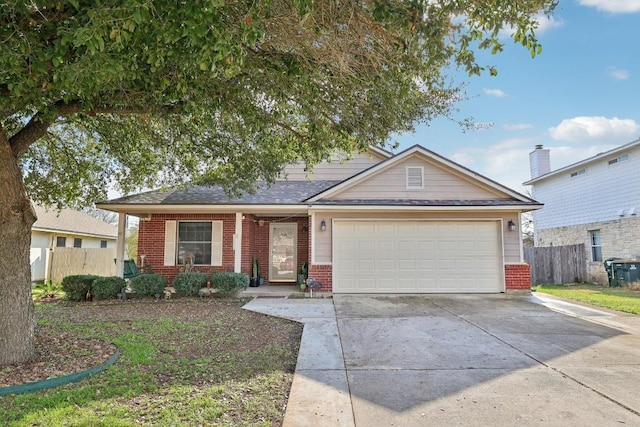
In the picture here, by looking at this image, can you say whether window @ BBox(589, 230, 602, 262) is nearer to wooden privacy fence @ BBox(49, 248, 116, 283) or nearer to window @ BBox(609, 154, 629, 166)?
window @ BBox(609, 154, 629, 166)

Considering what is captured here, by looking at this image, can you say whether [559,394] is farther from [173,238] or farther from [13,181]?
[173,238]

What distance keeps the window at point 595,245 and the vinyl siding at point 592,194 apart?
1.90 feet

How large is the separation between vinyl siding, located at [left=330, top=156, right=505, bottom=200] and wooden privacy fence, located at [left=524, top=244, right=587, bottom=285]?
620 cm

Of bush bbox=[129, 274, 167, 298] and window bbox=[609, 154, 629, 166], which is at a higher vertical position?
window bbox=[609, 154, 629, 166]

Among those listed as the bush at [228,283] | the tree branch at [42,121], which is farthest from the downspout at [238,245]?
the tree branch at [42,121]

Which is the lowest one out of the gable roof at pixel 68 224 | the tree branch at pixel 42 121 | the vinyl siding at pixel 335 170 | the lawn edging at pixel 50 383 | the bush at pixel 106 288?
the lawn edging at pixel 50 383

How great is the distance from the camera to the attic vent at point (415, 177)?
1158cm

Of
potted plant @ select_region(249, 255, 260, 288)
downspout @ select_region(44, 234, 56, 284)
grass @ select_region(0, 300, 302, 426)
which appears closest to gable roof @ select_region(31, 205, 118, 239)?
downspout @ select_region(44, 234, 56, 284)

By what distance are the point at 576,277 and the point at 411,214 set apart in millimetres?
9346

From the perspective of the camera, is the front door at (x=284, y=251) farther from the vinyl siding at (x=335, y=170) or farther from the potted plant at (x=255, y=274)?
the vinyl siding at (x=335, y=170)

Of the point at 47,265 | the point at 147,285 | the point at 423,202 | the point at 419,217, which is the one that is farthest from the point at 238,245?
the point at 47,265

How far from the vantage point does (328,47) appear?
444cm

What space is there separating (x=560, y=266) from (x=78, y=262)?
20889mm

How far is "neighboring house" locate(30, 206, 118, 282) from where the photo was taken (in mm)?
15906
